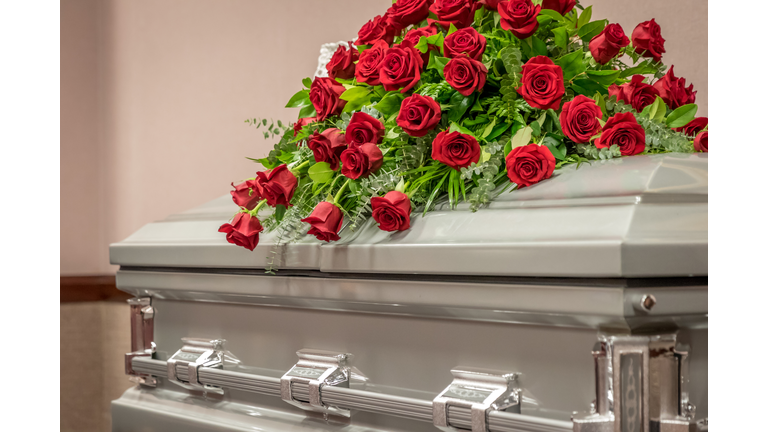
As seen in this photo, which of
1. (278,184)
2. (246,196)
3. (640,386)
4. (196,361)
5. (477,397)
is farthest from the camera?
(196,361)

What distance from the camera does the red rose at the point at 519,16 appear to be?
1136 mm

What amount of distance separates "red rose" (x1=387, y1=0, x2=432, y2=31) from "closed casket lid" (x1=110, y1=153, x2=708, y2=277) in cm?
43

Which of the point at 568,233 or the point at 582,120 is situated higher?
the point at 582,120

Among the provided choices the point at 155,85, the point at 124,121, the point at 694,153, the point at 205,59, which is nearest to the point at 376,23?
the point at 694,153

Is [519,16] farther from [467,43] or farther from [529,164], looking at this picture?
[529,164]

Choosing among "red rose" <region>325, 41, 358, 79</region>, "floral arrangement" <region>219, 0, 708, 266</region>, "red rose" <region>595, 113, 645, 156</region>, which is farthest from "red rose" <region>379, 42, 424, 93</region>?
"red rose" <region>595, 113, 645, 156</region>

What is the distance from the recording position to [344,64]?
1.40m

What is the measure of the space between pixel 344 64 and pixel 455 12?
0.29 metres

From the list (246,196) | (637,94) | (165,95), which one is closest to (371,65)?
(246,196)

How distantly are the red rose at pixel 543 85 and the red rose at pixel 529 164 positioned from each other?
0.25ft

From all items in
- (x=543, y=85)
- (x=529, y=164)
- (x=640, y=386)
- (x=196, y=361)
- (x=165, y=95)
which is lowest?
(x=196, y=361)

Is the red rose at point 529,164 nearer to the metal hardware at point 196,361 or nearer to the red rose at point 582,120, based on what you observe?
the red rose at point 582,120

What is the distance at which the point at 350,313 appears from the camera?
1272mm

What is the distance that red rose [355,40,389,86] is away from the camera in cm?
122
